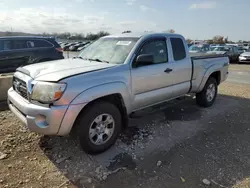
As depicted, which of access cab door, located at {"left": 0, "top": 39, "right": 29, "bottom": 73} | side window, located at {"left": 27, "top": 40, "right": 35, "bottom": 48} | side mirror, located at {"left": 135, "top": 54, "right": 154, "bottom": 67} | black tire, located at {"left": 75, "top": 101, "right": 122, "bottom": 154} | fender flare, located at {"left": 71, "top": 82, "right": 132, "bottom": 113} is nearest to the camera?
fender flare, located at {"left": 71, "top": 82, "right": 132, "bottom": 113}

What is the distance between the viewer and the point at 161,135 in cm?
409

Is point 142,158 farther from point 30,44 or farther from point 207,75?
point 30,44

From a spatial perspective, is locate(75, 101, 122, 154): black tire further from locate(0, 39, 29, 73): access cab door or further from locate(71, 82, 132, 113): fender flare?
locate(0, 39, 29, 73): access cab door

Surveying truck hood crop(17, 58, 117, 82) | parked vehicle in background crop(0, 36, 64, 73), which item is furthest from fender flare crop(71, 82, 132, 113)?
parked vehicle in background crop(0, 36, 64, 73)

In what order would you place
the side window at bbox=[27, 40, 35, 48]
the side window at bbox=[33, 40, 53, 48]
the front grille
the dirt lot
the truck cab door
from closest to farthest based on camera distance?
1. the dirt lot
2. the front grille
3. the truck cab door
4. the side window at bbox=[27, 40, 35, 48]
5. the side window at bbox=[33, 40, 53, 48]

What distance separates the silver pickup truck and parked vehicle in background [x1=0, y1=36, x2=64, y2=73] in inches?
198

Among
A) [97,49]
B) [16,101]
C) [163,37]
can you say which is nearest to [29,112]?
[16,101]

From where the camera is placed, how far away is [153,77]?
3.95m

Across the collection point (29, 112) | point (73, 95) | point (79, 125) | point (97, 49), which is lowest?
point (79, 125)

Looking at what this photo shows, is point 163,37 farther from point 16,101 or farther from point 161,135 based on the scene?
point 16,101

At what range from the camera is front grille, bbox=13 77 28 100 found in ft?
10.7

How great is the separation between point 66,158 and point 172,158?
1.64 m

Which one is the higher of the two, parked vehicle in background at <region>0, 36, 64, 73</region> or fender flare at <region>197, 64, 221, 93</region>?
parked vehicle in background at <region>0, 36, 64, 73</region>

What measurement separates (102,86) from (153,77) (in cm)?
120
